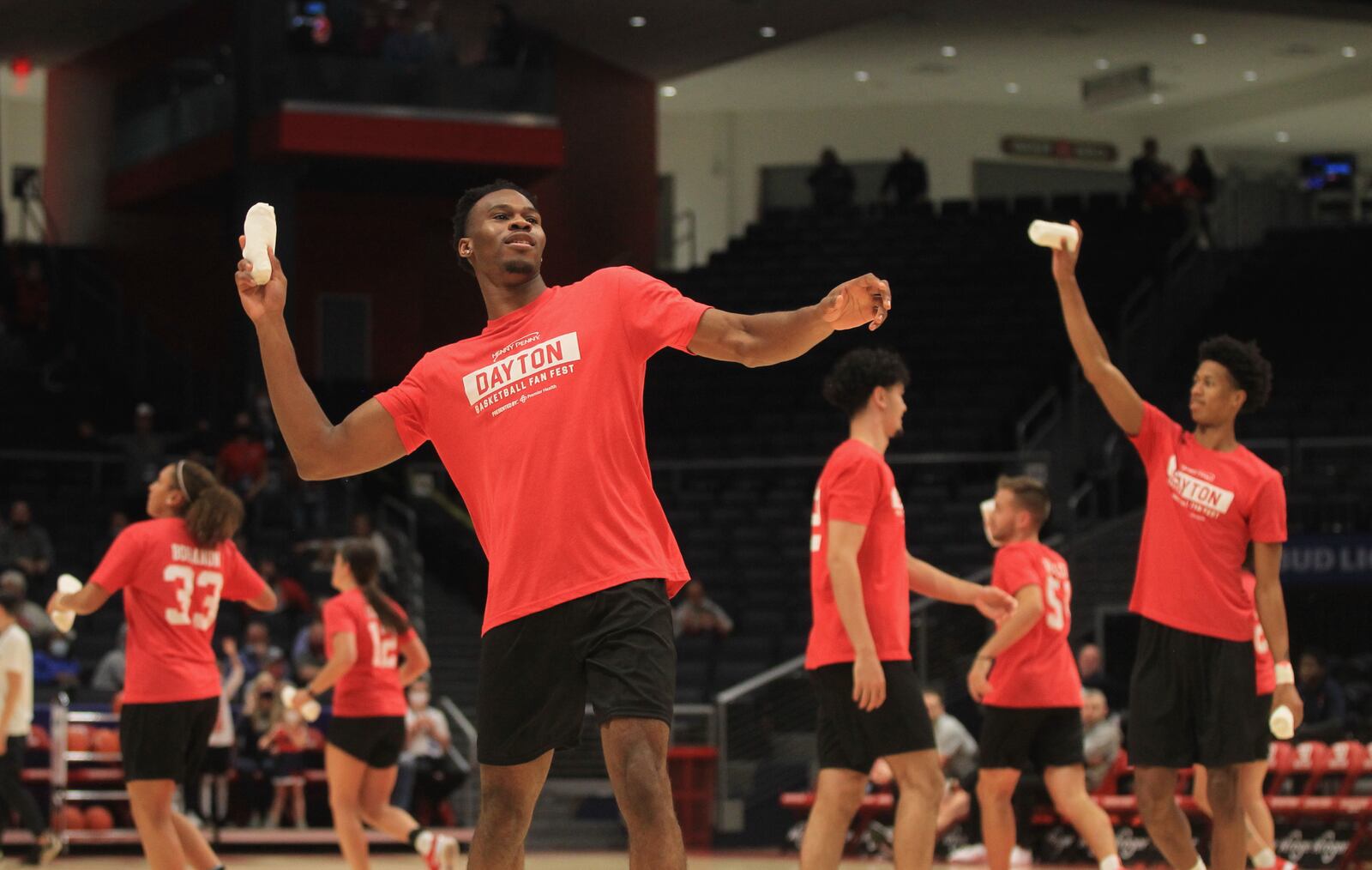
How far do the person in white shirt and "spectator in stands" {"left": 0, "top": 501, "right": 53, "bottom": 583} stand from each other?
5.48 meters

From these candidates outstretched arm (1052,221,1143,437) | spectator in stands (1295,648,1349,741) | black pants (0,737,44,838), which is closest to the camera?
outstretched arm (1052,221,1143,437)

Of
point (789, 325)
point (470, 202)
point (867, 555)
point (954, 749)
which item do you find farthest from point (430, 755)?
point (789, 325)

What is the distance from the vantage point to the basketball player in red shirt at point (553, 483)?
4.27 meters

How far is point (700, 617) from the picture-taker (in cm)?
1697

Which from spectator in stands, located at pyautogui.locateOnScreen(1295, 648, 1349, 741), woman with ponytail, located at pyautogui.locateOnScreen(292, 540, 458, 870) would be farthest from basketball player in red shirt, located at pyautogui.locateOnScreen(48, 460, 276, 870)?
spectator in stands, located at pyautogui.locateOnScreen(1295, 648, 1349, 741)

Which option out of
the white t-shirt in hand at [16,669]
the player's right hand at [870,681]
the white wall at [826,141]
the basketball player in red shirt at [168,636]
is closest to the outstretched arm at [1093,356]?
the player's right hand at [870,681]

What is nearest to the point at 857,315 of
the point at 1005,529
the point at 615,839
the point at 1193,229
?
the point at 1005,529

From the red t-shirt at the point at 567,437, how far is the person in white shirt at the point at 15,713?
749 cm

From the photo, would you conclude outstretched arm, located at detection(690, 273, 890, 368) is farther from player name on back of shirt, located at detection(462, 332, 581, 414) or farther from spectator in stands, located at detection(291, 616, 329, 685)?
spectator in stands, located at detection(291, 616, 329, 685)

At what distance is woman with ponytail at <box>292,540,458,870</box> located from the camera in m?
8.70

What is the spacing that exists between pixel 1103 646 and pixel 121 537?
9783mm

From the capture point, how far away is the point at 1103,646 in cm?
1552

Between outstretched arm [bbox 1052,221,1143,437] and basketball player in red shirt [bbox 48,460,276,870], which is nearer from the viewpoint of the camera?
outstretched arm [bbox 1052,221,1143,437]

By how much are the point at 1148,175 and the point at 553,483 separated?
2264 cm
